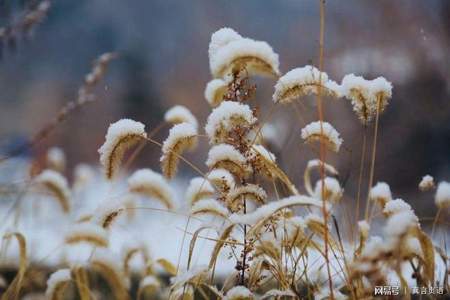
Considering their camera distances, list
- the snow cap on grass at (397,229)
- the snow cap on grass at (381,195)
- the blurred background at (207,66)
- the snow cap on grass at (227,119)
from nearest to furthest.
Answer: the snow cap on grass at (397,229), the snow cap on grass at (227,119), the snow cap on grass at (381,195), the blurred background at (207,66)

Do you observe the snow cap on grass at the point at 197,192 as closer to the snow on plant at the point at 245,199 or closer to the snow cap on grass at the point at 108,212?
the snow on plant at the point at 245,199

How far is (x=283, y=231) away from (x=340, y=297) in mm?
168

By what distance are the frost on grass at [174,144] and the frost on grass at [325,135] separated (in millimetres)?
218

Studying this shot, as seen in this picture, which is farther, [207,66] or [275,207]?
[207,66]

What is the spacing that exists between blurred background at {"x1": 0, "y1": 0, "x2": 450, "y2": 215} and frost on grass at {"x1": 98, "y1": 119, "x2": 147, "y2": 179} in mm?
2525

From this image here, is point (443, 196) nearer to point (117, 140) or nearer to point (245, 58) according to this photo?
point (245, 58)

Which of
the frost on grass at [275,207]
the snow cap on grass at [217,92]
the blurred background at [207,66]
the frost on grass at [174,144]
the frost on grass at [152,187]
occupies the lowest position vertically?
the frost on grass at [275,207]

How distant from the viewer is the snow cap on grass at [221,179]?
1210mm

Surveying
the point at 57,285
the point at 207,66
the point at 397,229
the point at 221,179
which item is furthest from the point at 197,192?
the point at 207,66

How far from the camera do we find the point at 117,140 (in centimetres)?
111

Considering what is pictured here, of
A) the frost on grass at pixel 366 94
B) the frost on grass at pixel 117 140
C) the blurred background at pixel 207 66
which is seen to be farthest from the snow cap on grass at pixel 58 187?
the blurred background at pixel 207 66

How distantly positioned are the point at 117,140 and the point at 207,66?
4.25 metres

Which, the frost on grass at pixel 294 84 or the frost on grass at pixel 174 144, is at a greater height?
the frost on grass at pixel 294 84

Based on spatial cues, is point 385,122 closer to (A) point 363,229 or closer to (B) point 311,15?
(B) point 311,15
